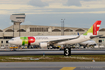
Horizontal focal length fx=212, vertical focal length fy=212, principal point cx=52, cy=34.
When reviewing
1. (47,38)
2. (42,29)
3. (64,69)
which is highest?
(42,29)

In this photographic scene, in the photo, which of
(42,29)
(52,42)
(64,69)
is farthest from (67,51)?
(42,29)

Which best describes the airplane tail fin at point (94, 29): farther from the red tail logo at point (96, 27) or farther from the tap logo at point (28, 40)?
the tap logo at point (28, 40)

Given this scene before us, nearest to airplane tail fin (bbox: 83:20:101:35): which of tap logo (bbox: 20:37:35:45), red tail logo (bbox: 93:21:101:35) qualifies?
red tail logo (bbox: 93:21:101:35)

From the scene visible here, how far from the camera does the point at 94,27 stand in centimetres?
8081

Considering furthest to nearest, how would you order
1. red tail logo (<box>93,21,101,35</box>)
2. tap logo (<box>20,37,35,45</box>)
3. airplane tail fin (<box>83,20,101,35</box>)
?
red tail logo (<box>93,21,101,35</box>) → airplane tail fin (<box>83,20,101,35</box>) → tap logo (<box>20,37,35,45</box>)

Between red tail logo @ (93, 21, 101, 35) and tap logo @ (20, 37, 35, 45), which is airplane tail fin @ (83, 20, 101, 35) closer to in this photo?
red tail logo @ (93, 21, 101, 35)

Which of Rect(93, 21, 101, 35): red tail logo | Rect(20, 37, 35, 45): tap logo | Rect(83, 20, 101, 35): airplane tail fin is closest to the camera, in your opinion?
Rect(20, 37, 35, 45): tap logo

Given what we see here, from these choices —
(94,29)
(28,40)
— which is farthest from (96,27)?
(28,40)

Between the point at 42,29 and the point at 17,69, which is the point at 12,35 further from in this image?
the point at 17,69

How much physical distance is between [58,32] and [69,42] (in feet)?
169

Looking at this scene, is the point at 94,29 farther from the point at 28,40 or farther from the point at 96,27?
the point at 28,40

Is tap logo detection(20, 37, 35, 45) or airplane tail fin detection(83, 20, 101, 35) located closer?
tap logo detection(20, 37, 35, 45)

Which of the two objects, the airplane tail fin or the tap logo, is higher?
the airplane tail fin

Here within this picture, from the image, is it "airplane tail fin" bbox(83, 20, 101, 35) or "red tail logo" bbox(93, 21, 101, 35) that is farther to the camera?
"red tail logo" bbox(93, 21, 101, 35)
